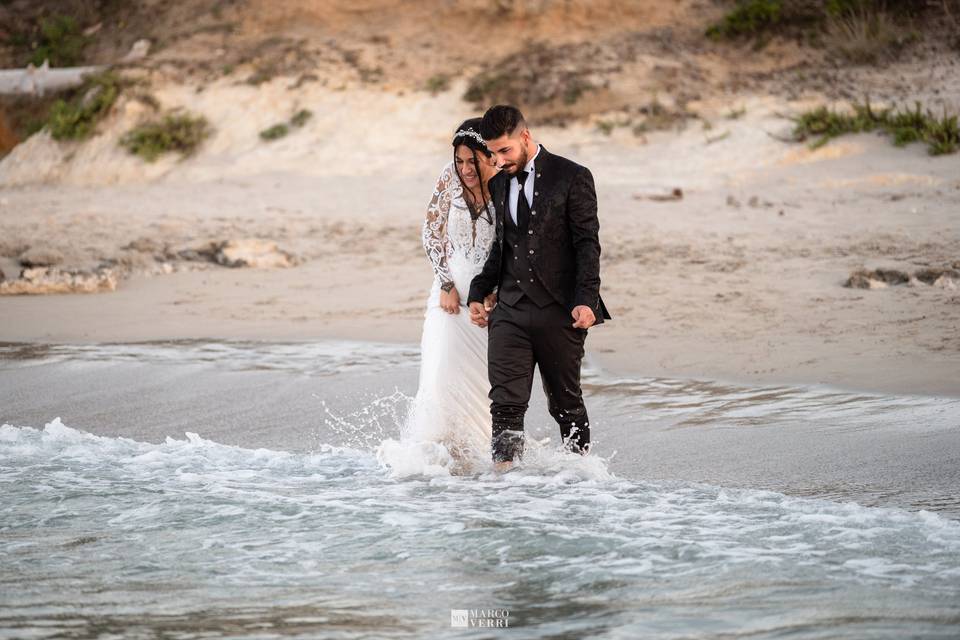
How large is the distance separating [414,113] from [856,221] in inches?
318

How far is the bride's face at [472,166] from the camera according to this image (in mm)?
5641

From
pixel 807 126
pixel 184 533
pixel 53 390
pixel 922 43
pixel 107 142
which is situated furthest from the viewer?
pixel 107 142

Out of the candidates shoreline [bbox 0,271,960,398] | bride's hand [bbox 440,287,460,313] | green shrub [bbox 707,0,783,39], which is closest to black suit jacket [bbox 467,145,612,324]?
bride's hand [bbox 440,287,460,313]

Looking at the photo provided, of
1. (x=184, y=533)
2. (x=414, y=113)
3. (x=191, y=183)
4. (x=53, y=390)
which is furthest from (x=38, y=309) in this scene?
(x=414, y=113)

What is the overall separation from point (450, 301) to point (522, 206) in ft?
2.33

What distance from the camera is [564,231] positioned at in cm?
539

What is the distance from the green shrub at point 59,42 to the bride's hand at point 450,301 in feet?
63.9

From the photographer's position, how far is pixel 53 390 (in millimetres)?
8125

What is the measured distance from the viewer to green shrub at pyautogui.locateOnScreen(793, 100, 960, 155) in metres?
13.9

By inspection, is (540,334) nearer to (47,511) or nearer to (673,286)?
(47,511)

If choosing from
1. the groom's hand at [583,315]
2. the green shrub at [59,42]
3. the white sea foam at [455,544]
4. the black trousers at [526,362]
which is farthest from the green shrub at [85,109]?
the groom's hand at [583,315]

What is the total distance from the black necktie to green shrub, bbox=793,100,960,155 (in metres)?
9.73

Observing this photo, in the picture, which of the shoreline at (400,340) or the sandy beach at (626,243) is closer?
the shoreline at (400,340)

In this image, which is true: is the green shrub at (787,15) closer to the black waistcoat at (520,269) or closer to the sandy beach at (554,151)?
the sandy beach at (554,151)
